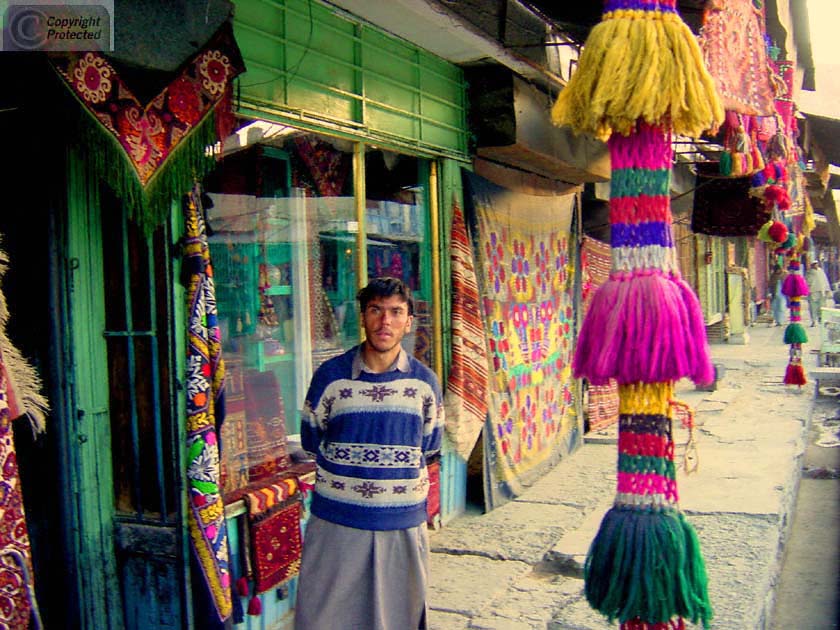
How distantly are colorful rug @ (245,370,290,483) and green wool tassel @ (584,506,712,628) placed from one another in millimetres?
2190

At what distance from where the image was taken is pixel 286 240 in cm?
431

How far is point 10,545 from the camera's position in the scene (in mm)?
2260

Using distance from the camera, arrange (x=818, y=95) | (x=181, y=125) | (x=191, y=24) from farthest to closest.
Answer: (x=818, y=95), (x=181, y=125), (x=191, y=24)

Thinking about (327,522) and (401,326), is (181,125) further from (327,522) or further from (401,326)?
(327,522)

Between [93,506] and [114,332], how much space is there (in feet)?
2.30

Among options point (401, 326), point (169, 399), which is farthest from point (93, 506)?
point (401, 326)

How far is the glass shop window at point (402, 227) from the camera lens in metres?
4.97

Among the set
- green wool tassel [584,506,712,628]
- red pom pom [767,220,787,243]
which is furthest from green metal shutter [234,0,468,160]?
red pom pom [767,220,787,243]

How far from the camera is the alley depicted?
3.89 m

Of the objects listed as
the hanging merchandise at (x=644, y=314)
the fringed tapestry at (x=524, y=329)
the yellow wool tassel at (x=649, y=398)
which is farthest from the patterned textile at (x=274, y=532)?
the fringed tapestry at (x=524, y=329)

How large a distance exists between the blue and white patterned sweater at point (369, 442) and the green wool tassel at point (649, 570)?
986 millimetres

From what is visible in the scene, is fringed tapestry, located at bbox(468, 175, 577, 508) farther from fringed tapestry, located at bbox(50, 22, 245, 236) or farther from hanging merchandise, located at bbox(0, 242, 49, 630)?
hanging merchandise, located at bbox(0, 242, 49, 630)

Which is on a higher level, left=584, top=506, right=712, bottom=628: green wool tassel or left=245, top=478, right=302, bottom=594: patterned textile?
left=584, top=506, right=712, bottom=628: green wool tassel

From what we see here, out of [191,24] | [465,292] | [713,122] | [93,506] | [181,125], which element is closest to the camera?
[713,122]
